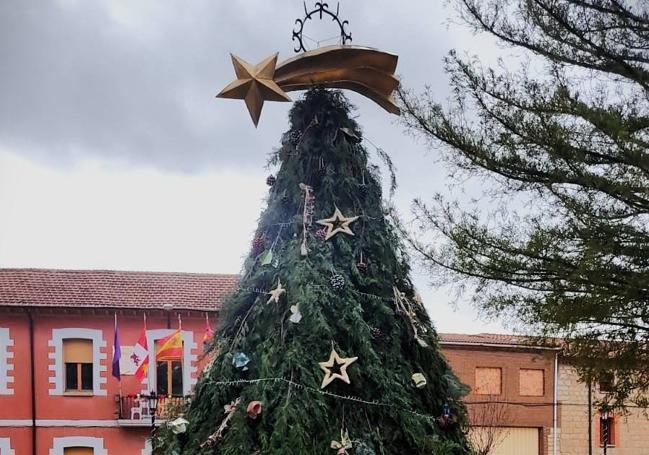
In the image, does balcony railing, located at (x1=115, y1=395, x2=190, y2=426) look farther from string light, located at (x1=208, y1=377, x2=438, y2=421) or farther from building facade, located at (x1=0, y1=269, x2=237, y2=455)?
string light, located at (x1=208, y1=377, x2=438, y2=421)

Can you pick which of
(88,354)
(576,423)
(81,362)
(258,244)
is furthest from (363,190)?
(576,423)

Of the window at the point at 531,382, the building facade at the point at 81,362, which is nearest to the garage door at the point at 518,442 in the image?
the window at the point at 531,382

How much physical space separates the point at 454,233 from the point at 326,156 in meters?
4.26

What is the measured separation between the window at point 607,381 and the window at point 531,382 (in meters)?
11.9

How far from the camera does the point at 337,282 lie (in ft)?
11.9

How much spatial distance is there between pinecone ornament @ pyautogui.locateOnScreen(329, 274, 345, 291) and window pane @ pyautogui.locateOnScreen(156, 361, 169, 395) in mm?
12406

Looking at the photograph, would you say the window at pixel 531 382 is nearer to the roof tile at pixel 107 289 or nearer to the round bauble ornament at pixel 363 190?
the roof tile at pixel 107 289

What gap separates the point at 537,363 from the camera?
19.8m

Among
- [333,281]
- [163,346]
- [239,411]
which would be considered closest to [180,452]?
[239,411]

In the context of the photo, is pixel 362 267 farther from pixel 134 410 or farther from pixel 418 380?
pixel 134 410

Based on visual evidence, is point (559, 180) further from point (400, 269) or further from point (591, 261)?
point (400, 269)

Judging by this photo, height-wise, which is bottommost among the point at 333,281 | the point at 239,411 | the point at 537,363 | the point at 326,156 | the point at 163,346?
the point at 537,363

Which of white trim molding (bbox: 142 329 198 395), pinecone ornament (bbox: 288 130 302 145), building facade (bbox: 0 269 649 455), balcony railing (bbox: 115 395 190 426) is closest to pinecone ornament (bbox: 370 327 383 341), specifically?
pinecone ornament (bbox: 288 130 302 145)

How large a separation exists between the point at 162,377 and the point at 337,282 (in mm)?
12501
